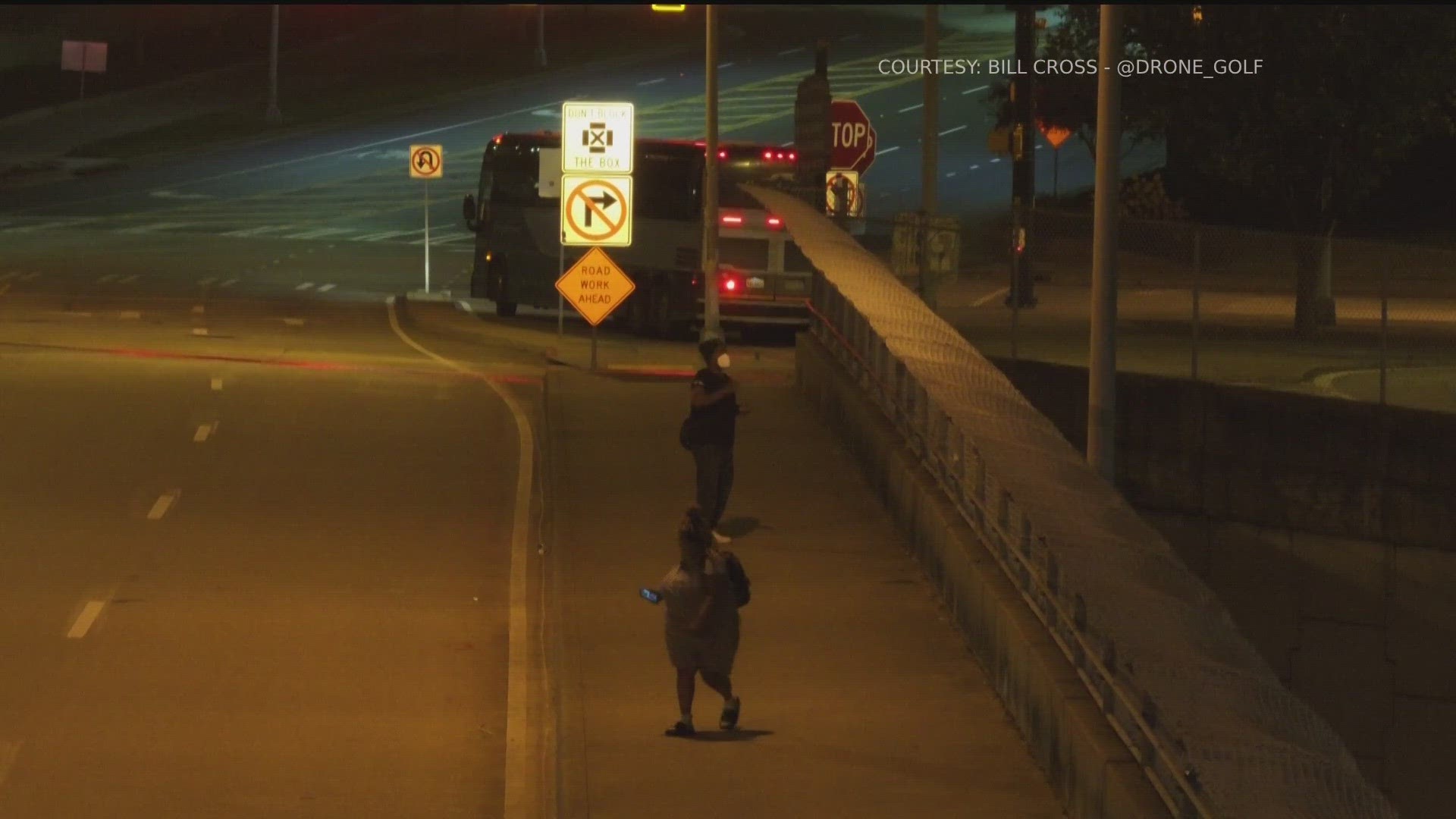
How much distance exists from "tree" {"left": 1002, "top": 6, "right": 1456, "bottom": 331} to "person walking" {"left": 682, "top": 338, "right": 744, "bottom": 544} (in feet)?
33.7

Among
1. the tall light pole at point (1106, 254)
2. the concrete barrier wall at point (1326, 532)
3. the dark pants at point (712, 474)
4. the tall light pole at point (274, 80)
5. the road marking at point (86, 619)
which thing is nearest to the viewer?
the road marking at point (86, 619)

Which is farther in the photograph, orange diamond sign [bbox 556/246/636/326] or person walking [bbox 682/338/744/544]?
orange diamond sign [bbox 556/246/636/326]

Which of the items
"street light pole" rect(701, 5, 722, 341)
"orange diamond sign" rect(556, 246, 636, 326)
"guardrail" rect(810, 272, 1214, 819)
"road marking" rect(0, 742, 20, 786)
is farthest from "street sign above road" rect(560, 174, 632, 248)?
"road marking" rect(0, 742, 20, 786)

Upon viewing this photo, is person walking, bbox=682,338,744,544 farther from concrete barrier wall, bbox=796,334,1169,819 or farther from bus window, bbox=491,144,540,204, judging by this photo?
bus window, bbox=491,144,540,204

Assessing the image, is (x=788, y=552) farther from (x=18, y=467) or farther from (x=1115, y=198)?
(x=18, y=467)

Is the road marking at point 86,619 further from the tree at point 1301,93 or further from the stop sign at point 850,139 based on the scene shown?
the stop sign at point 850,139

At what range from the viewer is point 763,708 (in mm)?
12750

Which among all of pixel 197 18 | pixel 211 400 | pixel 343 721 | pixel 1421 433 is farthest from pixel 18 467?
pixel 197 18

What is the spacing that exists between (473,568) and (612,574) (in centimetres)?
114

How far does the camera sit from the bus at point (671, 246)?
1359 inches

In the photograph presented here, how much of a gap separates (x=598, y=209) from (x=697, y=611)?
16.3m

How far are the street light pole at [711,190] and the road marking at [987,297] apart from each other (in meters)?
3.50

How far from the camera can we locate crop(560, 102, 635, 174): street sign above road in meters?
27.8

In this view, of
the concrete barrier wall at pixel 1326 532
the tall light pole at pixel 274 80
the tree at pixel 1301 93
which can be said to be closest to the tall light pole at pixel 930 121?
the tree at pixel 1301 93
